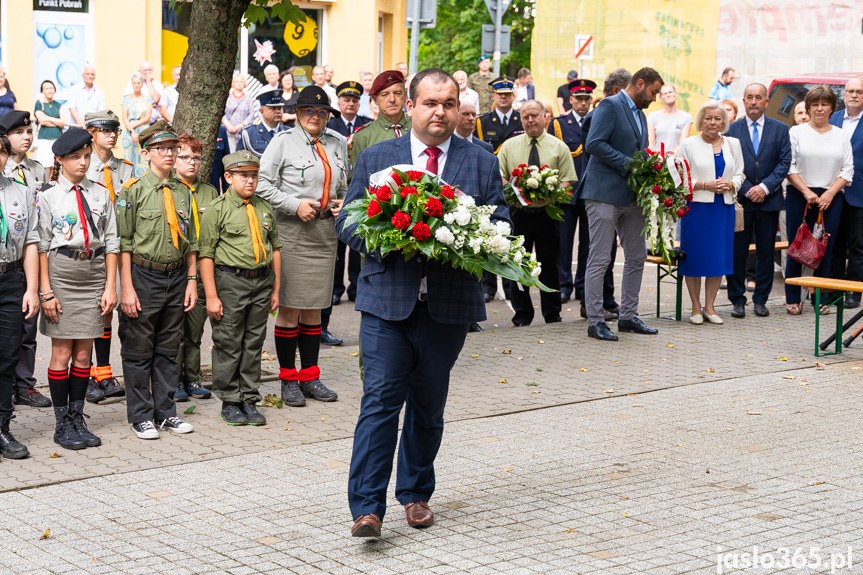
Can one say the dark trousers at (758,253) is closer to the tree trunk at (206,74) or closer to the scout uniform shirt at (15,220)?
the tree trunk at (206,74)

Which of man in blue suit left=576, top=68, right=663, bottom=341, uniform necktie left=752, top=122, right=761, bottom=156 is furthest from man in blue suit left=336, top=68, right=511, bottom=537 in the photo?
uniform necktie left=752, top=122, right=761, bottom=156

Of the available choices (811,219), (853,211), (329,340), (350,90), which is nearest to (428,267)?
(329,340)

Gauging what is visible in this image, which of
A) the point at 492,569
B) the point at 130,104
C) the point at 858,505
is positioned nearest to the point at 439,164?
the point at 492,569

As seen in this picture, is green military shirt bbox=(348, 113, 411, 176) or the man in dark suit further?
the man in dark suit

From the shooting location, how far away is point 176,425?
25.0 ft

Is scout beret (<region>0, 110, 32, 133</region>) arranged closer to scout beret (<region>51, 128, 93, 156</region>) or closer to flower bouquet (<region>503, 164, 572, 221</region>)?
scout beret (<region>51, 128, 93, 156</region>)

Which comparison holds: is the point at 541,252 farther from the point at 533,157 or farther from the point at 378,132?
the point at 378,132

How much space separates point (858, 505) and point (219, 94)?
18.1ft

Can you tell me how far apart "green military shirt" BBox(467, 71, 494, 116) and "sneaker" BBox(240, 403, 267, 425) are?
49.8ft

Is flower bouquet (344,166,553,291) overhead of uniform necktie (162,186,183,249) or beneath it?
overhead

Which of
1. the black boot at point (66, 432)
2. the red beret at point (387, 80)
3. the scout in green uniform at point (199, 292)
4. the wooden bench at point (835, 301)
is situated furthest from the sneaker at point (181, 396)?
the wooden bench at point (835, 301)

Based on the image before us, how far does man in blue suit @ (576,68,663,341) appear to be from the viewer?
10.7 m

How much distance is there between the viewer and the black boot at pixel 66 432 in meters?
7.12

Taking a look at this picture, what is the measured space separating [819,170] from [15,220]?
873 centimetres
